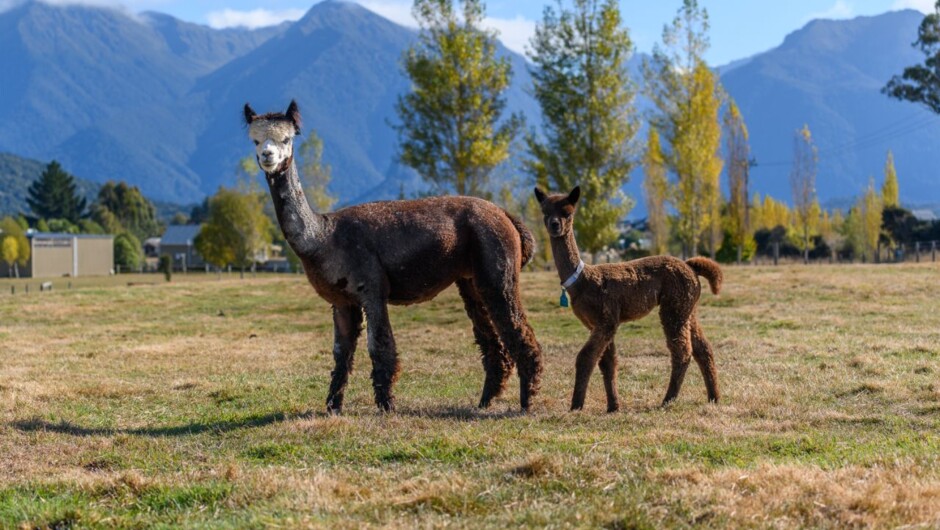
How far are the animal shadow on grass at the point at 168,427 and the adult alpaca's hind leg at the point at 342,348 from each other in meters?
0.34

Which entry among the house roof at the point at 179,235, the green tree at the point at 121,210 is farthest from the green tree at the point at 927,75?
the green tree at the point at 121,210

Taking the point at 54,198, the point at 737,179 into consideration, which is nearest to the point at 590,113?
the point at 737,179

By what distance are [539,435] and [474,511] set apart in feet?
8.29

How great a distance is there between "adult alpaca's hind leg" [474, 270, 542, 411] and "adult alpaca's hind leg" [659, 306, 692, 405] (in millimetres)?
1497

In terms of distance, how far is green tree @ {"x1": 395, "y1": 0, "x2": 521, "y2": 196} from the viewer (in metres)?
39.1

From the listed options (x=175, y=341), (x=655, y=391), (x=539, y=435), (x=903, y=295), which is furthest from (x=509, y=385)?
(x=903, y=295)

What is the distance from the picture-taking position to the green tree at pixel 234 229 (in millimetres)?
73062

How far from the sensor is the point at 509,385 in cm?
1237

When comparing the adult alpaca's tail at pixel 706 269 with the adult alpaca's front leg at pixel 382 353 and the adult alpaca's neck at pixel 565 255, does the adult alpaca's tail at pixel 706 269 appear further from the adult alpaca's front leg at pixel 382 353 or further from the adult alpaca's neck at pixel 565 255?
the adult alpaca's front leg at pixel 382 353

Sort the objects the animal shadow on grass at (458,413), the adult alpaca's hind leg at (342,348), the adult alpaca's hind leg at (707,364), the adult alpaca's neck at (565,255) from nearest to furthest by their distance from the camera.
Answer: the animal shadow on grass at (458,413)
the adult alpaca's neck at (565,255)
the adult alpaca's hind leg at (342,348)
the adult alpaca's hind leg at (707,364)

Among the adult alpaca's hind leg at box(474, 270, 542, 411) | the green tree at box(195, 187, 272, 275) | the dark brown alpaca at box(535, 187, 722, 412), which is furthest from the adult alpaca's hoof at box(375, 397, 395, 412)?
the green tree at box(195, 187, 272, 275)

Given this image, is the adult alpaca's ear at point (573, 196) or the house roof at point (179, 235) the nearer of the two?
the adult alpaca's ear at point (573, 196)

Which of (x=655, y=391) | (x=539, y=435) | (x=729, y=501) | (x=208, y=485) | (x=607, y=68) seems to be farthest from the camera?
(x=607, y=68)

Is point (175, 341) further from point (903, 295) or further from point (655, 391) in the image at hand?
point (903, 295)
